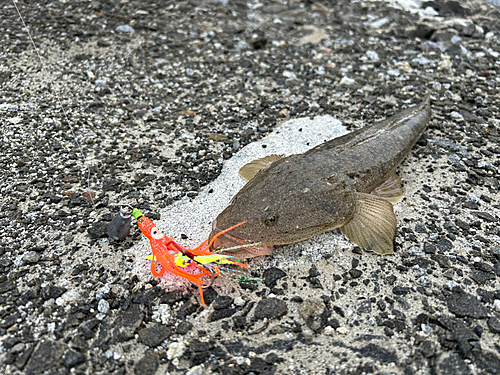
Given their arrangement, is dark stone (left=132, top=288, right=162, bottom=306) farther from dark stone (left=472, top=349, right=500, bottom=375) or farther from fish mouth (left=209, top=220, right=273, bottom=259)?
dark stone (left=472, top=349, right=500, bottom=375)

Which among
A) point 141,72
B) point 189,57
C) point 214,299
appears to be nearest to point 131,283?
point 214,299

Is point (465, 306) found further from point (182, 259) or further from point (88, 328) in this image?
point (88, 328)

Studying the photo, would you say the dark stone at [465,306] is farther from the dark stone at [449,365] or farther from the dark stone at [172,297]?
the dark stone at [172,297]

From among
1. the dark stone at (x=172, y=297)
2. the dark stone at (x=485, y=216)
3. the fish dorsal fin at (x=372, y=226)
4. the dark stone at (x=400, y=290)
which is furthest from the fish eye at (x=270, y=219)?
the dark stone at (x=485, y=216)

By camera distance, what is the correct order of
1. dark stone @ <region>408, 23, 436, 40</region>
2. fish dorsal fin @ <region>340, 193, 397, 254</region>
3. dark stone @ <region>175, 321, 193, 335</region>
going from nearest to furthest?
dark stone @ <region>175, 321, 193, 335</region> < fish dorsal fin @ <region>340, 193, 397, 254</region> < dark stone @ <region>408, 23, 436, 40</region>

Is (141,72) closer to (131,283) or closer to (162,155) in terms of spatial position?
(162,155)

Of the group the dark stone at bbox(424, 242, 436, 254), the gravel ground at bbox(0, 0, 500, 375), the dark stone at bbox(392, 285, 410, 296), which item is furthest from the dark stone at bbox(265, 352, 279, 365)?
the dark stone at bbox(424, 242, 436, 254)
